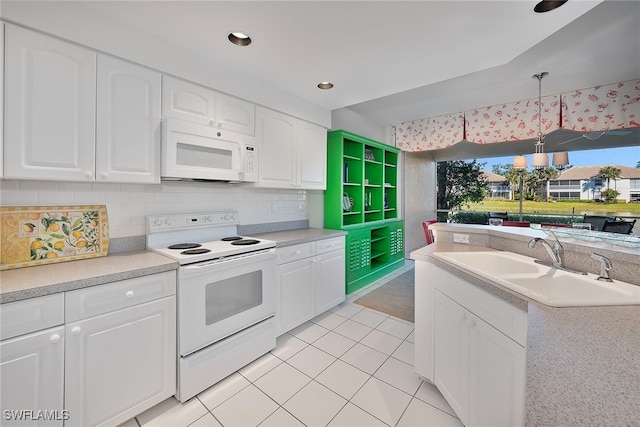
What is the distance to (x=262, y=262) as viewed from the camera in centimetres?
210

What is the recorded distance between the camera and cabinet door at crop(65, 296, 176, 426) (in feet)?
4.27

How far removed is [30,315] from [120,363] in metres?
0.49

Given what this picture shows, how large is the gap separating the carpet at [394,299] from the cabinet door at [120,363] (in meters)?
2.13

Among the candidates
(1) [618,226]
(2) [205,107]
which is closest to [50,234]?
(2) [205,107]

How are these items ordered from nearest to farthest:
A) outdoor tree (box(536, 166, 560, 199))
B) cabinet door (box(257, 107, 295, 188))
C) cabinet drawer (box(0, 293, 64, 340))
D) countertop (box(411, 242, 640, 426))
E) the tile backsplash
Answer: countertop (box(411, 242, 640, 426)), cabinet drawer (box(0, 293, 64, 340)), the tile backsplash, cabinet door (box(257, 107, 295, 188)), outdoor tree (box(536, 166, 560, 199))

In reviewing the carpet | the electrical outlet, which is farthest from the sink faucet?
the carpet

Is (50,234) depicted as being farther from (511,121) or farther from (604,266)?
(511,121)

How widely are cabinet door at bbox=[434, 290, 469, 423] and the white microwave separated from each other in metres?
1.83

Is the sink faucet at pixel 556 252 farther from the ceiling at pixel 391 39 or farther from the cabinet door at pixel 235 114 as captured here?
the cabinet door at pixel 235 114

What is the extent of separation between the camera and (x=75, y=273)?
4.56 ft

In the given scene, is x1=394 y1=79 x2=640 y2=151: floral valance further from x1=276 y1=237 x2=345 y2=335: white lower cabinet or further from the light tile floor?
the light tile floor

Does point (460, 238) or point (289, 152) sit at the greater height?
point (289, 152)

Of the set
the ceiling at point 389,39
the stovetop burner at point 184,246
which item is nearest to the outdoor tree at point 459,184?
the ceiling at point 389,39

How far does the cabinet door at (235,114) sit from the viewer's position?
2199 millimetres
